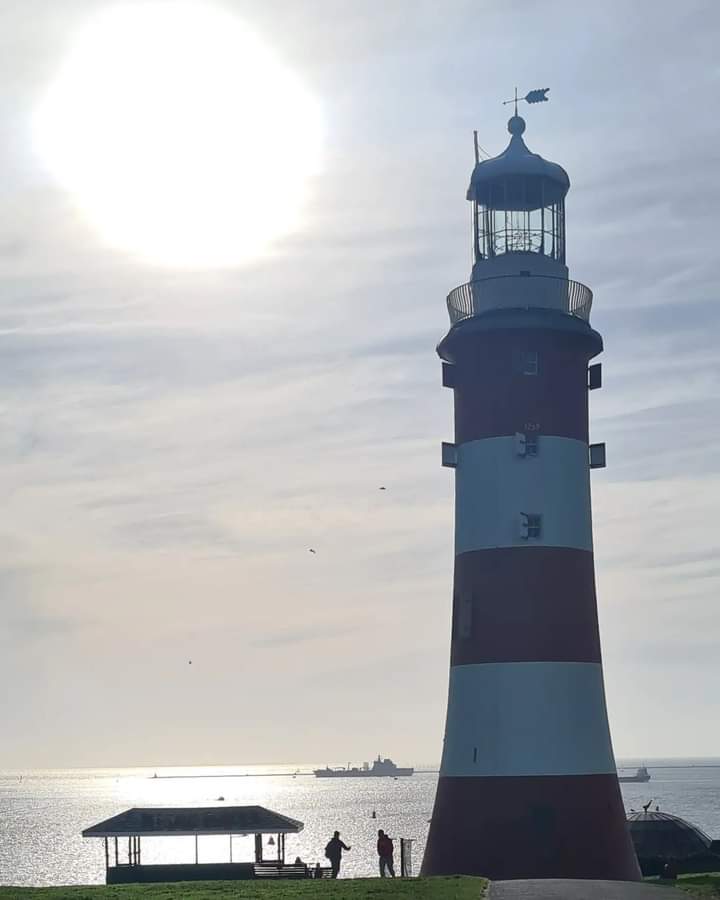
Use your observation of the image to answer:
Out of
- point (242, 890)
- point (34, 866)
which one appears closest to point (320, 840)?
point (34, 866)

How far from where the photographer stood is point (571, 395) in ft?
114

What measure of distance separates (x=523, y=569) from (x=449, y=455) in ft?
12.1

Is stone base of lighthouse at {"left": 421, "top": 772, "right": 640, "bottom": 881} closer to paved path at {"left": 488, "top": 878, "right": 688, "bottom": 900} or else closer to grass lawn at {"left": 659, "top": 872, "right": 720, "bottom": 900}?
grass lawn at {"left": 659, "top": 872, "right": 720, "bottom": 900}

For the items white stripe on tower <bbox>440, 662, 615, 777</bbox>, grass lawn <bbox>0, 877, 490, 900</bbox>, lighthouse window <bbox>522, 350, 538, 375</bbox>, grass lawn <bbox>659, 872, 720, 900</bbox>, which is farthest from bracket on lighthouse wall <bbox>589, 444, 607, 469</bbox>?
grass lawn <bbox>0, 877, 490, 900</bbox>

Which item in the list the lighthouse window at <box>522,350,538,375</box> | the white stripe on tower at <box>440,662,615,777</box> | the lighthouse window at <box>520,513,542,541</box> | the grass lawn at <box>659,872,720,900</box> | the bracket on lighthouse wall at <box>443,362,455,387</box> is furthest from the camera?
the bracket on lighthouse wall at <box>443,362,455,387</box>

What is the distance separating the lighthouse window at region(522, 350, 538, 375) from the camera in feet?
113

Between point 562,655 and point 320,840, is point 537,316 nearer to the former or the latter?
point 562,655

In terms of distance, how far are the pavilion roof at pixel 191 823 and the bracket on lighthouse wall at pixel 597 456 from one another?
553 inches

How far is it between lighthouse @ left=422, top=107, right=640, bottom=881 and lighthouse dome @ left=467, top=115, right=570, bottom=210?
0.11ft

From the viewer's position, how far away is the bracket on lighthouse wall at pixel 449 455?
116 ft

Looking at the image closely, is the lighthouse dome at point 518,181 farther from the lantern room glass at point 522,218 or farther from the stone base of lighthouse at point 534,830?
the stone base of lighthouse at point 534,830

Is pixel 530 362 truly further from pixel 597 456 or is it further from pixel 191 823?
pixel 191 823

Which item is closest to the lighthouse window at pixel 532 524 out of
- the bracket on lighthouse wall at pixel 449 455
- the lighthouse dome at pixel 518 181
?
the bracket on lighthouse wall at pixel 449 455

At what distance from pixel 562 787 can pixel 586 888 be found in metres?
7.59
